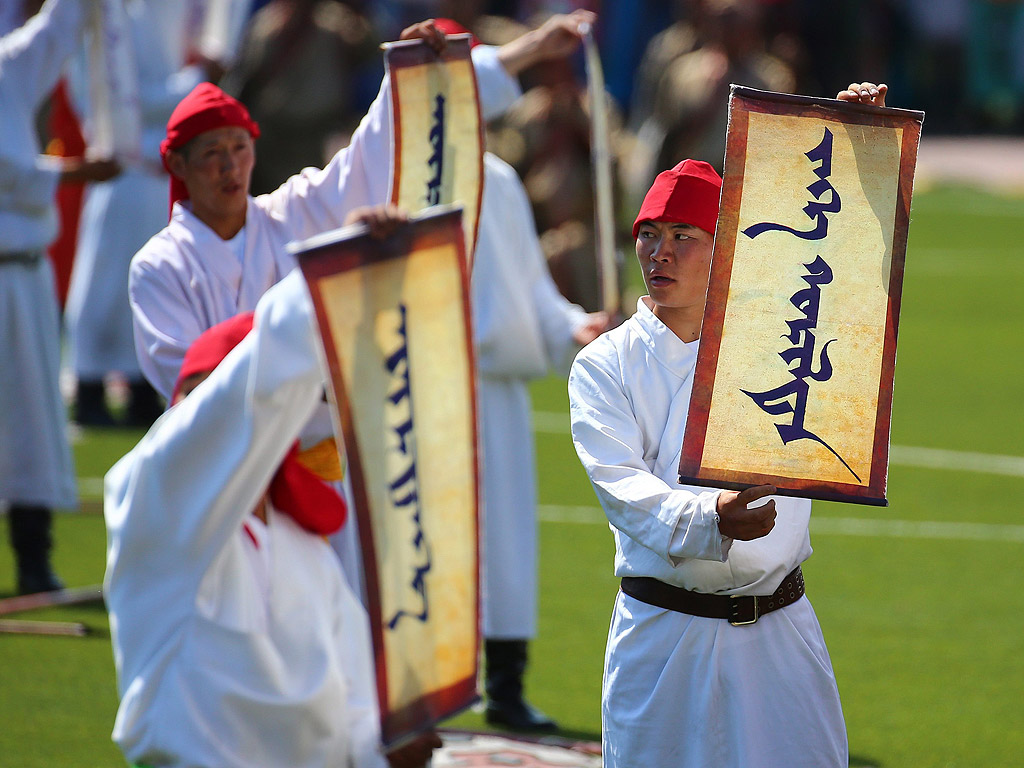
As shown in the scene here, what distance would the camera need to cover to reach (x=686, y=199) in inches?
133

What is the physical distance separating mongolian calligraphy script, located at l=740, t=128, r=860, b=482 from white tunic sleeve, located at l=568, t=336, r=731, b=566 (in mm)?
214

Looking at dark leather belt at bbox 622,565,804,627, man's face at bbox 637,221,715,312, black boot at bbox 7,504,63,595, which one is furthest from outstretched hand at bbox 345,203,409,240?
black boot at bbox 7,504,63,595

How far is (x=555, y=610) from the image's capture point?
6.68 m

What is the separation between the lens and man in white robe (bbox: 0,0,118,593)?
6480mm

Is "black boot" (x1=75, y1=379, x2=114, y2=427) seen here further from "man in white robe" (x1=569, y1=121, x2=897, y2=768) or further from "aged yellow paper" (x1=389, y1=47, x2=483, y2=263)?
"man in white robe" (x1=569, y1=121, x2=897, y2=768)

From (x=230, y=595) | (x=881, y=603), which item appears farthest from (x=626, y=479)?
(x=881, y=603)

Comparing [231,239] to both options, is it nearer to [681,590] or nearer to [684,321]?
[684,321]

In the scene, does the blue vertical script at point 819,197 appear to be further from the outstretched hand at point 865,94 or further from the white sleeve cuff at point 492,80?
the white sleeve cuff at point 492,80

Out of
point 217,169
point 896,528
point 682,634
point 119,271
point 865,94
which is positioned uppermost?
point 865,94

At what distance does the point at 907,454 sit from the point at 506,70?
536cm

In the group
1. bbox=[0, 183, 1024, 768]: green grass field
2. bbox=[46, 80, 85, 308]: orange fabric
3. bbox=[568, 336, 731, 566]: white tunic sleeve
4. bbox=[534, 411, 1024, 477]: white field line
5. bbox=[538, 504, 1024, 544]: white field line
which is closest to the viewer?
bbox=[568, 336, 731, 566]: white tunic sleeve

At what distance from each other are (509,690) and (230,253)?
191 centimetres

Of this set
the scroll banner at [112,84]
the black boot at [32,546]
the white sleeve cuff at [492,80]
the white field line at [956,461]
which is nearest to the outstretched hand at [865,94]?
the white sleeve cuff at [492,80]

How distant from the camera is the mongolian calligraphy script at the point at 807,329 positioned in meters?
3.03
